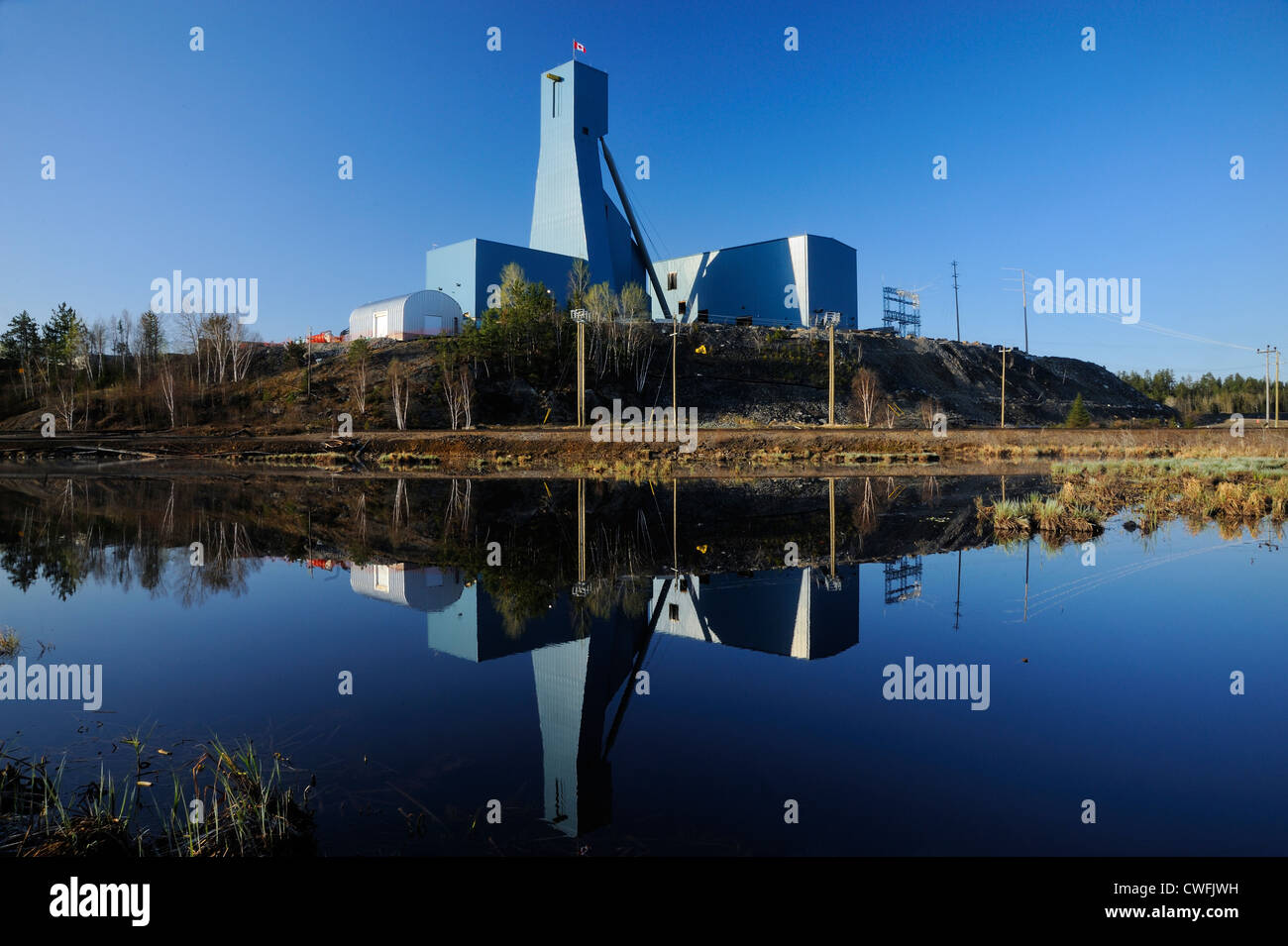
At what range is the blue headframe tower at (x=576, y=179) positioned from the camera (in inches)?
2144

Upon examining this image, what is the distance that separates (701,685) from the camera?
5.82 metres

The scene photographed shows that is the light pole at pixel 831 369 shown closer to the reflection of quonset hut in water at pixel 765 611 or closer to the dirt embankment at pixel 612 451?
the dirt embankment at pixel 612 451

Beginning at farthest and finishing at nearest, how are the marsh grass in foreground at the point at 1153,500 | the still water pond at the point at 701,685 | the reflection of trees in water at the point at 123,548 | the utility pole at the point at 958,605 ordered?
the marsh grass in foreground at the point at 1153,500 < the reflection of trees in water at the point at 123,548 < the utility pole at the point at 958,605 < the still water pond at the point at 701,685

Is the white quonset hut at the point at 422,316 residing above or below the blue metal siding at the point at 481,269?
below

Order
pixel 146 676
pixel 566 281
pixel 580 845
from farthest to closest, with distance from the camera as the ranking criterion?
pixel 566 281 < pixel 146 676 < pixel 580 845

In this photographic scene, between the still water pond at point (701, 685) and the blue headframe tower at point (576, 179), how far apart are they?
48.4m

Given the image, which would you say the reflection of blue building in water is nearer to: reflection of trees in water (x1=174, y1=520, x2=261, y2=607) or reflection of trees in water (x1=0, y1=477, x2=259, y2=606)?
reflection of trees in water (x1=174, y1=520, x2=261, y2=607)

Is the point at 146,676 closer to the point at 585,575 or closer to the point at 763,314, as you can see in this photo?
the point at 585,575

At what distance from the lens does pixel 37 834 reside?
3443 millimetres

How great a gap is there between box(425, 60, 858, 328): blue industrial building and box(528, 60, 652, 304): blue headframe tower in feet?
0.25

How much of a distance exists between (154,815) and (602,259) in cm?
5731

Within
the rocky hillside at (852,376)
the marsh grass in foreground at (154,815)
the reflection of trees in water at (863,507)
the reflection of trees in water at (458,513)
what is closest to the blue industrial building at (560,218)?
the rocky hillside at (852,376)
